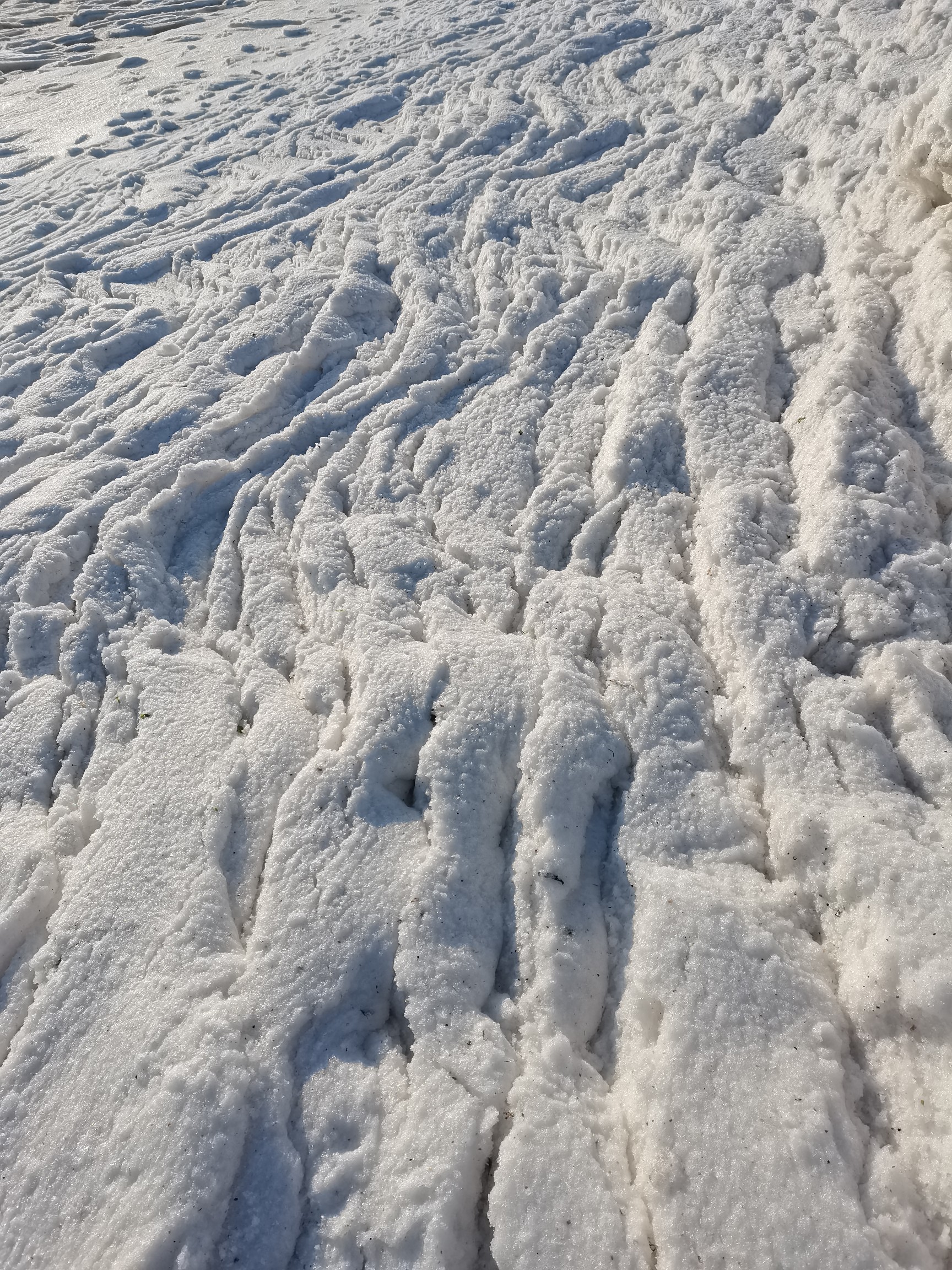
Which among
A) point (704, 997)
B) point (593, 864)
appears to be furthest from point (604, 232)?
point (704, 997)

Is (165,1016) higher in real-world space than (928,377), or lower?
lower

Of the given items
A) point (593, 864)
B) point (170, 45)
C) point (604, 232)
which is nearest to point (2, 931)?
point (593, 864)

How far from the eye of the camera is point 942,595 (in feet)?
7.06

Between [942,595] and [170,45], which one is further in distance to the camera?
[170,45]

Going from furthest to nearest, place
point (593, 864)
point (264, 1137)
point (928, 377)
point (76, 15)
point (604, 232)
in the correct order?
point (76, 15), point (604, 232), point (928, 377), point (593, 864), point (264, 1137)

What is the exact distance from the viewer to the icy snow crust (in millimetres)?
1487

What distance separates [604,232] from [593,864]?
3254 millimetres

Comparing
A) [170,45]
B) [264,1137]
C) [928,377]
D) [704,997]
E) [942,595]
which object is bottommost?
[264,1137]

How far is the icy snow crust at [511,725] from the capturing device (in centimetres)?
149

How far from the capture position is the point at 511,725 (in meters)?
2.11

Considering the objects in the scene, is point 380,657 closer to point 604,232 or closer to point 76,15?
point 604,232

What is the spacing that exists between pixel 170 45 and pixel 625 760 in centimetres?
955

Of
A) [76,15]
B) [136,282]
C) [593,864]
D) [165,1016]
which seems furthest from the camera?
[76,15]

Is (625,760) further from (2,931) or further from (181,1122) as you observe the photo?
(2,931)
